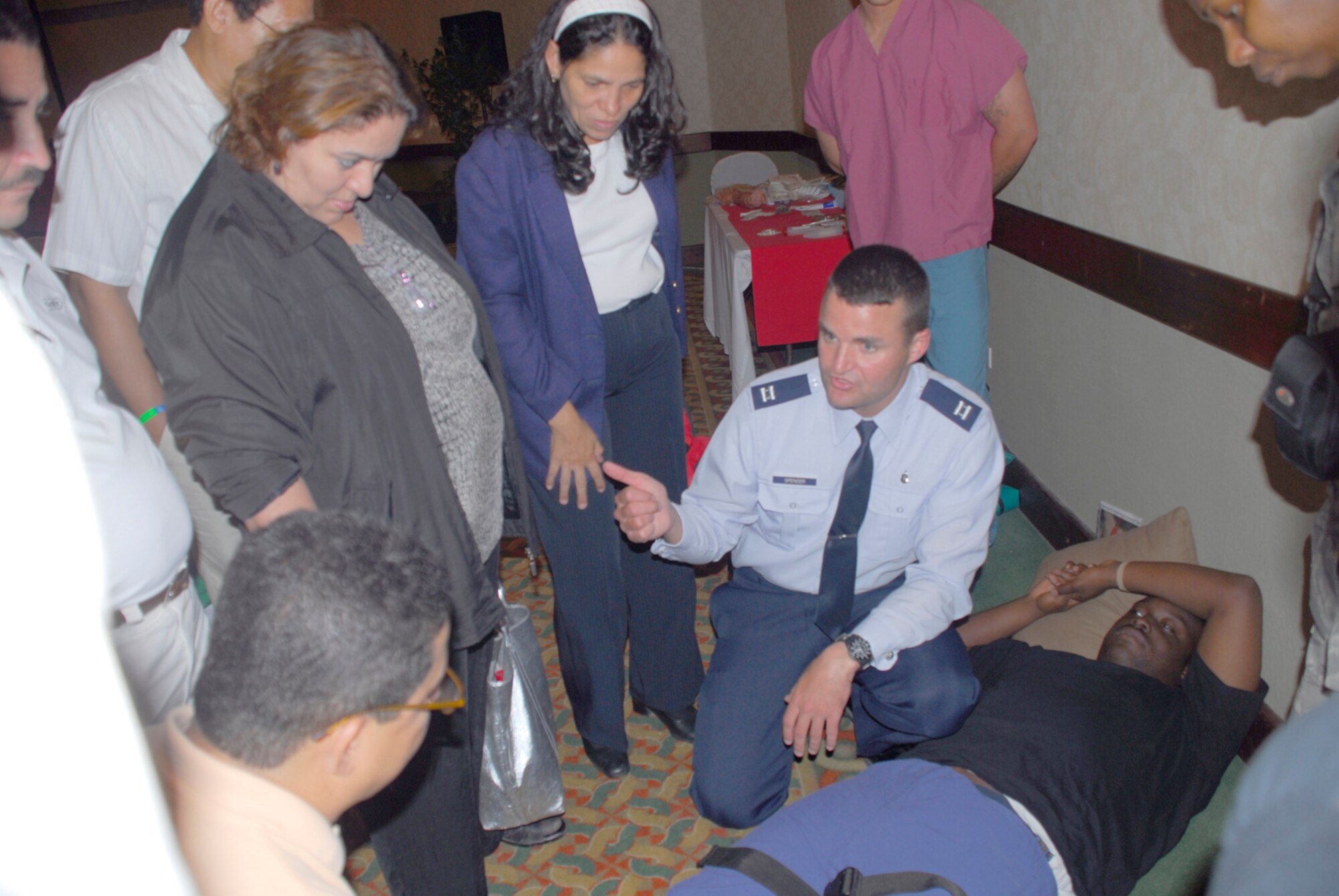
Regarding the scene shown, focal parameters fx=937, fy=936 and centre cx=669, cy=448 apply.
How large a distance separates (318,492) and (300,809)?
1.78 feet

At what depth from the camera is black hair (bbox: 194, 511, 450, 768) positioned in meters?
0.90

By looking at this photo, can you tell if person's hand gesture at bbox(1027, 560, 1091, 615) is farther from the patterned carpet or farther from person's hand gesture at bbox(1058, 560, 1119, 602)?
the patterned carpet

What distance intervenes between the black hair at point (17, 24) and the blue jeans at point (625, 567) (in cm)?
103

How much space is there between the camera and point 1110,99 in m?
2.47

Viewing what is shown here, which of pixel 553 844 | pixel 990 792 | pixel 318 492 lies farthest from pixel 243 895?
pixel 553 844

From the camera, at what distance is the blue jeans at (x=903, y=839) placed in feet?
4.47

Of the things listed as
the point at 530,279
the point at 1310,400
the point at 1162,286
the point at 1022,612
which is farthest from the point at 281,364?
the point at 1162,286

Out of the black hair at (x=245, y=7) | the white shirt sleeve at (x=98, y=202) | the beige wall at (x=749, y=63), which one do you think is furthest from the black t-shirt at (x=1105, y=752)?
the beige wall at (x=749, y=63)

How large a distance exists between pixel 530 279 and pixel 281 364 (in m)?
0.66

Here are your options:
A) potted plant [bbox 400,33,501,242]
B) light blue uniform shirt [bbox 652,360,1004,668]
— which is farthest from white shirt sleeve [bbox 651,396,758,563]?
potted plant [bbox 400,33,501,242]

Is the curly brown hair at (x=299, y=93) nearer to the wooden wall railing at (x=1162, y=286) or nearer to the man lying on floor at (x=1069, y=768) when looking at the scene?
the wooden wall railing at (x=1162, y=286)

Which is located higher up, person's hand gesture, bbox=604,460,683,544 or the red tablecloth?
person's hand gesture, bbox=604,460,683,544

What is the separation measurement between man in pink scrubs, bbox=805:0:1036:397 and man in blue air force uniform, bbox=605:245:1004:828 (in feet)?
3.04

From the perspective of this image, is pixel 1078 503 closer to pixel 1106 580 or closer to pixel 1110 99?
pixel 1106 580
